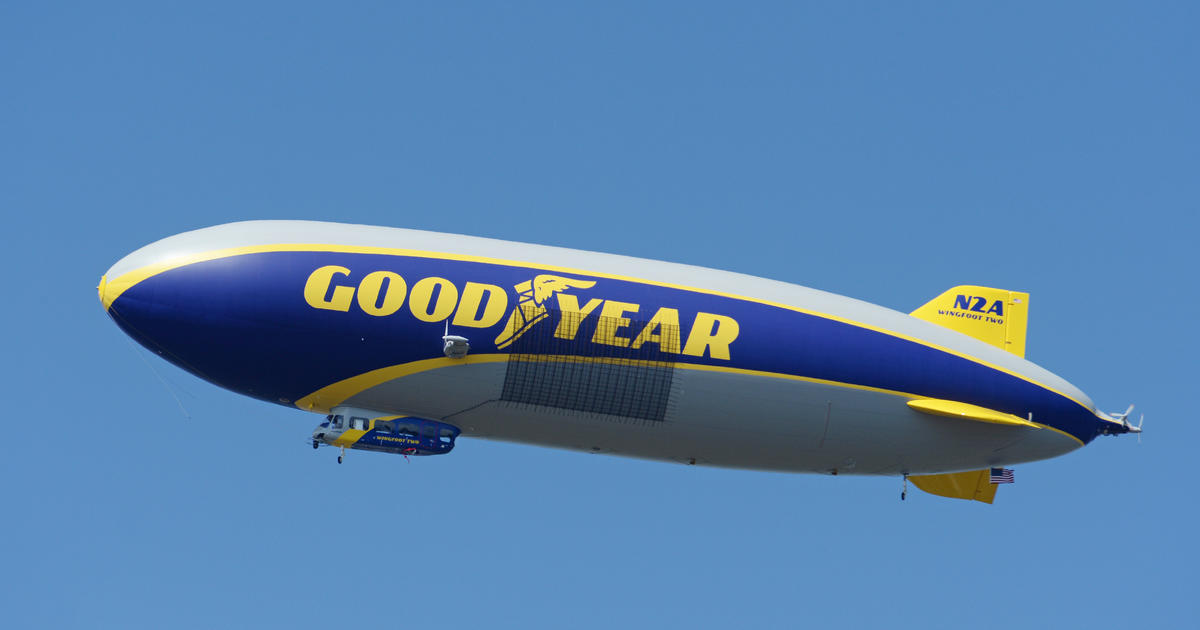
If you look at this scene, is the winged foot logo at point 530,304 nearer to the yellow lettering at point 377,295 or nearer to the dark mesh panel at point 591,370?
the dark mesh panel at point 591,370

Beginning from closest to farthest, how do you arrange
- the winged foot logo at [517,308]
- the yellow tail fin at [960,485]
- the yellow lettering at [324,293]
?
the yellow lettering at [324,293] < the winged foot logo at [517,308] < the yellow tail fin at [960,485]

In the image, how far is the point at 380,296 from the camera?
116ft

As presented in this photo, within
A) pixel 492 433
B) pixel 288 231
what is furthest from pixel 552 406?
pixel 288 231

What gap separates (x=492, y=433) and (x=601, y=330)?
3854 mm

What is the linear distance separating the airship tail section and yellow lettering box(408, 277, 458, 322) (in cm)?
1310

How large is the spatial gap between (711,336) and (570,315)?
131 inches

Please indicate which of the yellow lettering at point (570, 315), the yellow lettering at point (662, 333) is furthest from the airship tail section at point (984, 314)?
the yellow lettering at point (570, 315)

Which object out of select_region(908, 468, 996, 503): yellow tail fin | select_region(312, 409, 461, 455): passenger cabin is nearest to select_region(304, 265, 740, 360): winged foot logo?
select_region(312, 409, 461, 455): passenger cabin

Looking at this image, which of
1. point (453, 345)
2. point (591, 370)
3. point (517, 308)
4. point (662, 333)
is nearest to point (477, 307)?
point (517, 308)

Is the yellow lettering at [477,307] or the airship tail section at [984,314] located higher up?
the airship tail section at [984,314]

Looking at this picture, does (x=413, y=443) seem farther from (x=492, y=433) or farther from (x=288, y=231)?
(x=288, y=231)

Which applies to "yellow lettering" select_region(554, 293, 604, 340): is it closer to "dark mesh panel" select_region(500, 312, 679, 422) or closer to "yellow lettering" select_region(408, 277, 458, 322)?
"dark mesh panel" select_region(500, 312, 679, 422)

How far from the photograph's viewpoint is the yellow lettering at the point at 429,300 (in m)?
35.3

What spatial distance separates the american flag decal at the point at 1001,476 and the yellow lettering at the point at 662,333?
10687 millimetres
